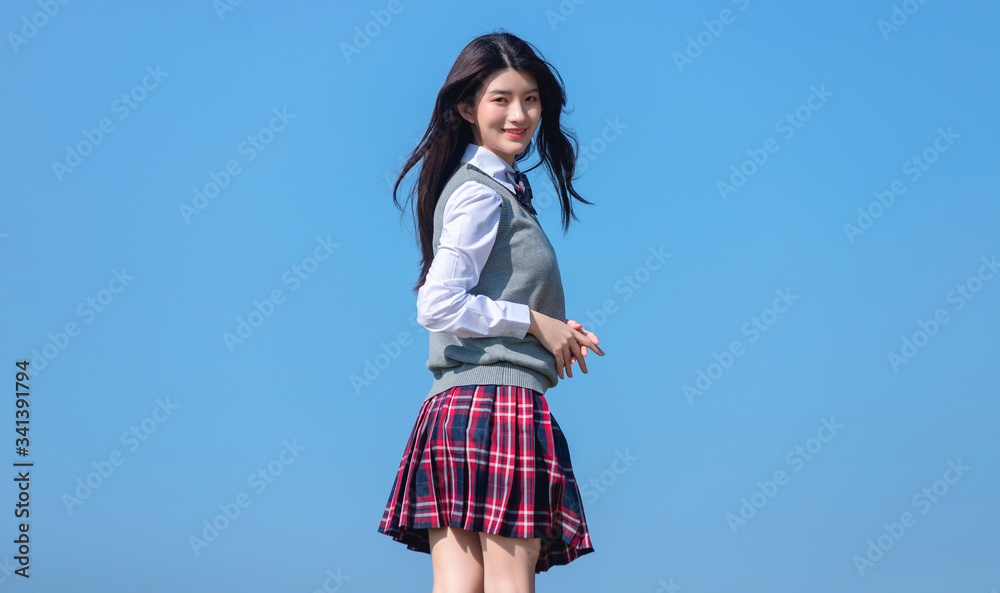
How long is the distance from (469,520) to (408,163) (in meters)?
0.93

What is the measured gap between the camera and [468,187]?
2.24 m

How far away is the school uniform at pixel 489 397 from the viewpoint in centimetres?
214

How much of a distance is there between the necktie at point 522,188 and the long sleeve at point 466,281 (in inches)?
5.3

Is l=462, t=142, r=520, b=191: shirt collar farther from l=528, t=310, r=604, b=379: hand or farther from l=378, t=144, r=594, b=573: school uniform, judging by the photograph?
l=528, t=310, r=604, b=379: hand

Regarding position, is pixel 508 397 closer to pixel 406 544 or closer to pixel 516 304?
pixel 516 304

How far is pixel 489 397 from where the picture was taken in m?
2.18

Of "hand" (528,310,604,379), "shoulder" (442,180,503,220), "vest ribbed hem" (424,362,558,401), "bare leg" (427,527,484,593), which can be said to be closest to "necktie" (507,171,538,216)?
"shoulder" (442,180,503,220)

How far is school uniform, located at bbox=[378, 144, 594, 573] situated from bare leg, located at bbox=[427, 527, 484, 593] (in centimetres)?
5

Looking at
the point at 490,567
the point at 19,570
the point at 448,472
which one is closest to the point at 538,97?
the point at 448,472

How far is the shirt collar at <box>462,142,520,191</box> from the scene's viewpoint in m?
2.34

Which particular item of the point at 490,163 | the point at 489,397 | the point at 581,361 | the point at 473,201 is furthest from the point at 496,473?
the point at 490,163

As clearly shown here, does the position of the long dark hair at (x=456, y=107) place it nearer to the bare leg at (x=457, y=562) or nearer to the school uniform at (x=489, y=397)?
the school uniform at (x=489, y=397)

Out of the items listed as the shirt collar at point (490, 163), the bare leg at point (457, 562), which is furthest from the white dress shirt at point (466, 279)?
the bare leg at point (457, 562)

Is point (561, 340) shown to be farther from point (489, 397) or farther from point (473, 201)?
point (473, 201)
